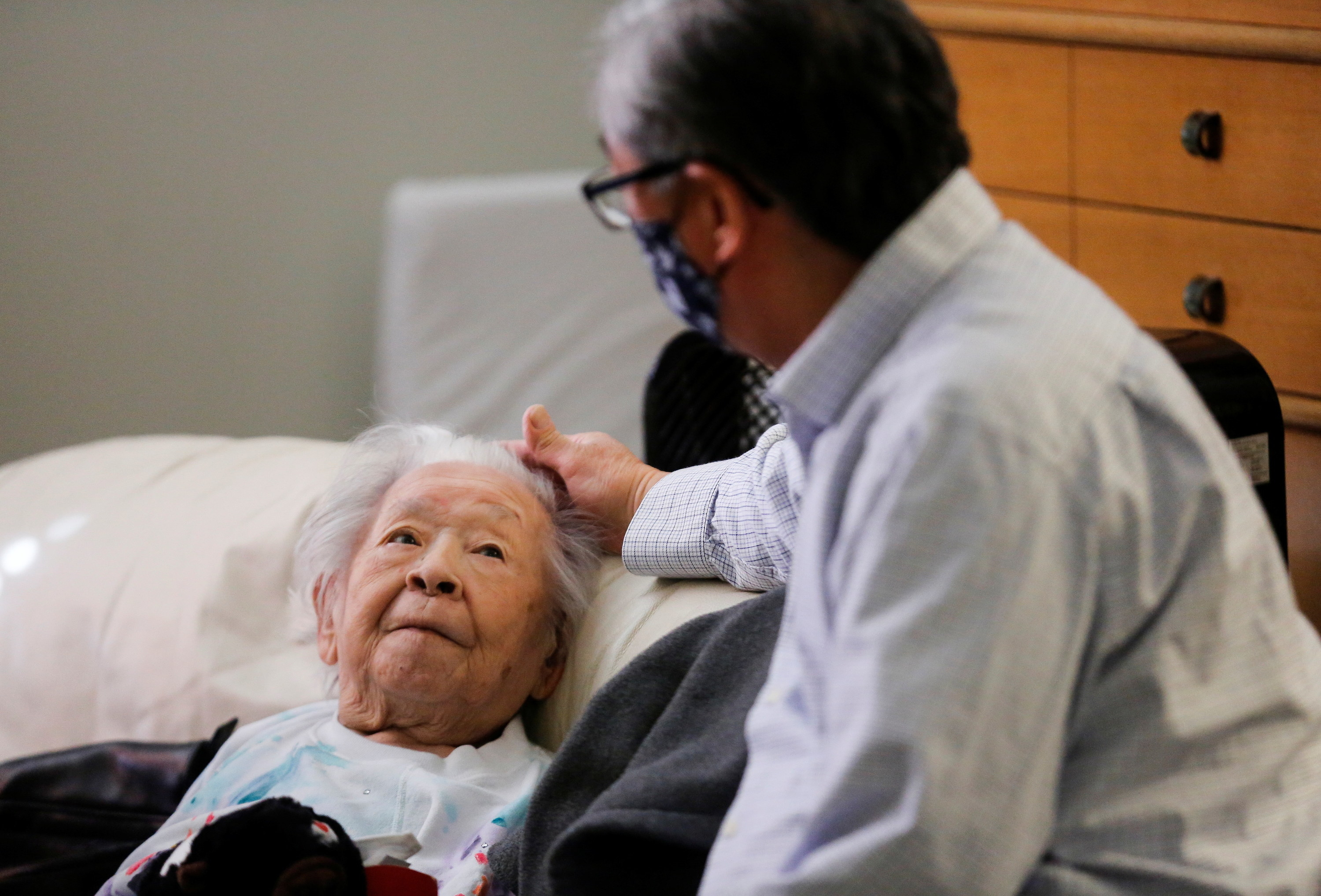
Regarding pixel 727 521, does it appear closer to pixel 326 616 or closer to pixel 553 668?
pixel 553 668

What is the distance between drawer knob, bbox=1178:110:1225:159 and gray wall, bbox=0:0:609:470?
1.61 metres

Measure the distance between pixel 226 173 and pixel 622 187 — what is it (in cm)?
214

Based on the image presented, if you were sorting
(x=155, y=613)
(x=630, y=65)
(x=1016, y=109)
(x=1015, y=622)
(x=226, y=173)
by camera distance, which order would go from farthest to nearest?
(x=226, y=173) < (x=1016, y=109) < (x=155, y=613) < (x=630, y=65) < (x=1015, y=622)

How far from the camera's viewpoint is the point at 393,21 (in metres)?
2.98

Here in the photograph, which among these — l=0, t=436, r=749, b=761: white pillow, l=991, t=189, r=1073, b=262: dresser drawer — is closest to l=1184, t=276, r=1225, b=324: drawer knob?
l=991, t=189, r=1073, b=262: dresser drawer

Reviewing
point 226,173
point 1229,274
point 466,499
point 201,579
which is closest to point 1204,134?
point 1229,274

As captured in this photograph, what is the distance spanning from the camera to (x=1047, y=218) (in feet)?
7.56

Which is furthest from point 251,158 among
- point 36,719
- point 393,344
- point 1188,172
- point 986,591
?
point 986,591

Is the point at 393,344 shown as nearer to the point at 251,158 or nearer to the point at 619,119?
the point at 251,158

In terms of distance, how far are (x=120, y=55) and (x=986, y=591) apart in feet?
8.07

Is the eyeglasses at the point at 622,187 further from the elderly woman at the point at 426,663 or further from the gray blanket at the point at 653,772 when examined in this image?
the elderly woman at the point at 426,663

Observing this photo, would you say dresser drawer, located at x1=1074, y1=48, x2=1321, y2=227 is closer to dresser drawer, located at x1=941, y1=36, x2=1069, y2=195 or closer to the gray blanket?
dresser drawer, located at x1=941, y1=36, x2=1069, y2=195

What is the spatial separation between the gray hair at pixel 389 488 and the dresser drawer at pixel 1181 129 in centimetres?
111

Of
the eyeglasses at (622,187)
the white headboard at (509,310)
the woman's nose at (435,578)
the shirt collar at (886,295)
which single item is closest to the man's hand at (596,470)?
the woman's nose at (435,578)
